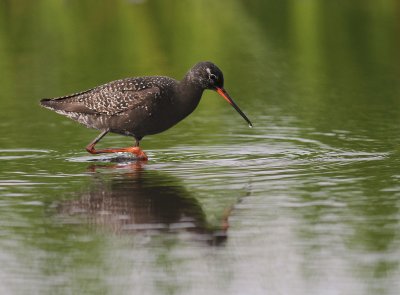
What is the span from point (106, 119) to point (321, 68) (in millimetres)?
6650

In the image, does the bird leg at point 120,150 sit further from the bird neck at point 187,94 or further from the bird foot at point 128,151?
the bird neck at point 187,94

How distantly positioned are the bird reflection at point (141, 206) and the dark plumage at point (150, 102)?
1396mm

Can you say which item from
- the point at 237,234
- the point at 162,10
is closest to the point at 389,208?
the point at 237,234

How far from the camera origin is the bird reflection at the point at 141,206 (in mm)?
9645

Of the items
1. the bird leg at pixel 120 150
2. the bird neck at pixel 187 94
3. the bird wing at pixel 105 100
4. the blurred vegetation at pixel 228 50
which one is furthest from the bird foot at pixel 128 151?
the blurred vegetation at pixel 228 50

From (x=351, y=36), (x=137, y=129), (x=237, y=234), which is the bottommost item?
(x=237, y=234)

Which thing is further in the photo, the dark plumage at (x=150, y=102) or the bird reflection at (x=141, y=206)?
the dark plumage at (x=150, y=102)

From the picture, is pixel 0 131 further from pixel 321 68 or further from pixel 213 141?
pixel 321 68

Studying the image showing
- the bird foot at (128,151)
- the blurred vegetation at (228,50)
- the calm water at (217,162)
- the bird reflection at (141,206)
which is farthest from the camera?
the blurred vegetation at (228,50)

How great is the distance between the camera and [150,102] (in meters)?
13.8

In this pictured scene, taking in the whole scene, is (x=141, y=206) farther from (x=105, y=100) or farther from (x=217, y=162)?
(x=105, y=100)

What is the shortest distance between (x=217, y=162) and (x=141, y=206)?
96.4 inches

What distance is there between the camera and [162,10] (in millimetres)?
25000

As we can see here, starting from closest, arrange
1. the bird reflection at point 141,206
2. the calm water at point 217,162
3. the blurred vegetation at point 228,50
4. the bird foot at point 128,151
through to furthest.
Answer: the calm water at point 217,162
the bird reflection at point 141,206
the bird foot at point 128,151
the blurred vegetation at point 228,50
